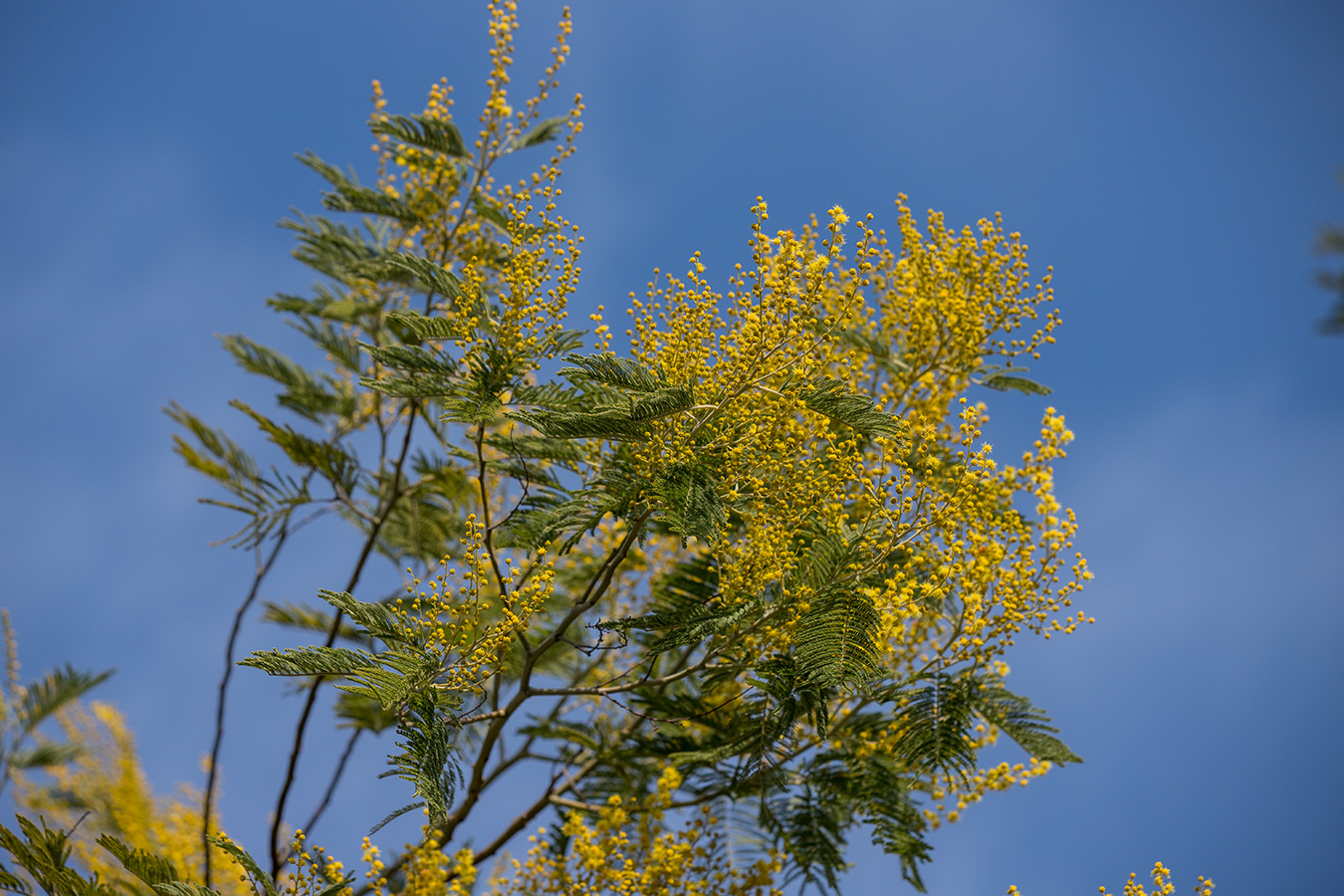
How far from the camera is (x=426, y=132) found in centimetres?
493

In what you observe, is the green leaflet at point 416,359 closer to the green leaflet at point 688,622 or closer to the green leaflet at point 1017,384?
the green leaflet at point 688,622

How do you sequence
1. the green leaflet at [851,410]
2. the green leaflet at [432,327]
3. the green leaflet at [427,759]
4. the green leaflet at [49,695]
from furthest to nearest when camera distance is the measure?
the green leaflet at [49,695] < the green leaflet at [432,327] < the green leaflet at [851,410] < the green leaflet at [427,759]

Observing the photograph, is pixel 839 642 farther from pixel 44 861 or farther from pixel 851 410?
pixel 44 861

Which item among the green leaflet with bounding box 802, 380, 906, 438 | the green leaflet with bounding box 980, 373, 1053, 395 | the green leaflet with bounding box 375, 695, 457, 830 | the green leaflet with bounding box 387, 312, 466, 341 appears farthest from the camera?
the green leaflet with bounding box 980, 373, 1053, 395

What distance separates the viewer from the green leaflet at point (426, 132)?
487cm

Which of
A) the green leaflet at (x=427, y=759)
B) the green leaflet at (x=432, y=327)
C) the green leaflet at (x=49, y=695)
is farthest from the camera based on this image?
the green leaflet at (x=49, y=695)

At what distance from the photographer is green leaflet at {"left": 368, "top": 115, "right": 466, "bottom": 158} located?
16.0 ft

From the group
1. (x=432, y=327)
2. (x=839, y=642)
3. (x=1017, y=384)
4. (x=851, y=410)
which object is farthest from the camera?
(x=1017, y=384)

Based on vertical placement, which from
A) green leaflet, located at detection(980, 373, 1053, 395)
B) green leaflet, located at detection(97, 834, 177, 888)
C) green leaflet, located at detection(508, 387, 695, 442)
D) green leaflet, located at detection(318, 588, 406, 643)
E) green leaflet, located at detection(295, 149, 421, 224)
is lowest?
green leaflet, located at detection(97, 834, 177, 888)

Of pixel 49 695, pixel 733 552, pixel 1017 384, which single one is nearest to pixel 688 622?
pixel 733 552

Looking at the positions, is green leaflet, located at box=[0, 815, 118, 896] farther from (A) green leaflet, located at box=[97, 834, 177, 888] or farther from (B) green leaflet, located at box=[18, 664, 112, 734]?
(B) green leaflet, located at box=[18, 664, 112, 734]

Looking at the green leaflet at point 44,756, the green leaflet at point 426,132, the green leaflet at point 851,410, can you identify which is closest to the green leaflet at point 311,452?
the green leaflet at point 426,132

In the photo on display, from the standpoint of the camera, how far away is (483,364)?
3.64 meters

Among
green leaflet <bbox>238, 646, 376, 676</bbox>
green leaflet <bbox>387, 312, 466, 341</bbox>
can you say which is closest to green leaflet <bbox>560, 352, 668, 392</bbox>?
green leaflet <bbox>387, 312, 466, 341</bbox>
